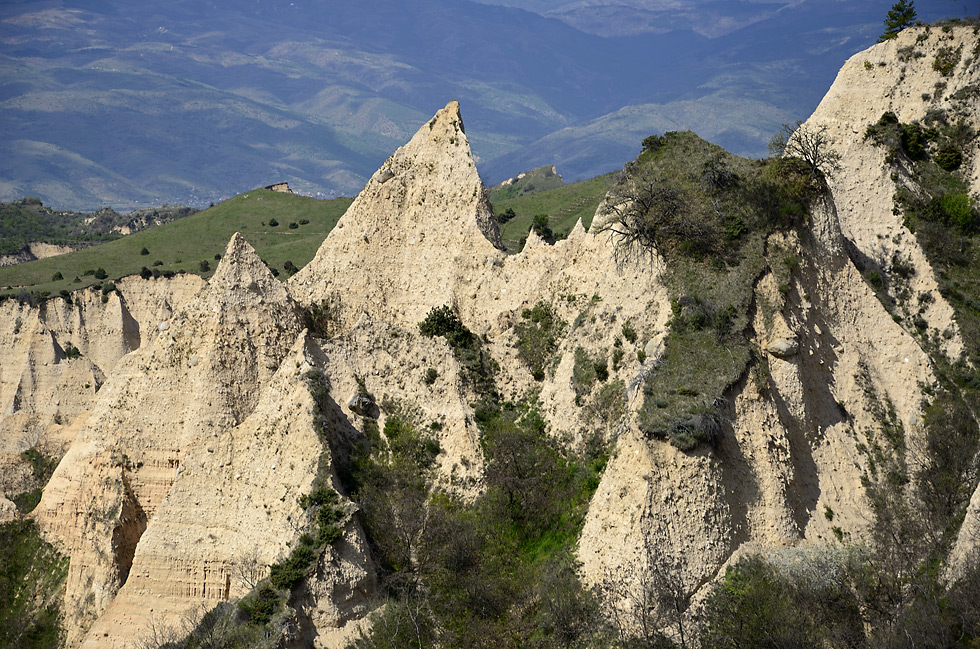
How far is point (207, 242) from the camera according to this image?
102688 mm

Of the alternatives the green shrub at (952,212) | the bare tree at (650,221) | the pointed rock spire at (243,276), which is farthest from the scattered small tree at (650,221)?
the green shrub at (952,212)

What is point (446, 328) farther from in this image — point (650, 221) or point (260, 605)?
point (260, 605)

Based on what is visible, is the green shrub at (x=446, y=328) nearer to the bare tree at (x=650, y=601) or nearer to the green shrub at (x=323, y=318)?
the green shrub at (x=323, y=318)

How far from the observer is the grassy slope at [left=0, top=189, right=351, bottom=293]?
8338 cm

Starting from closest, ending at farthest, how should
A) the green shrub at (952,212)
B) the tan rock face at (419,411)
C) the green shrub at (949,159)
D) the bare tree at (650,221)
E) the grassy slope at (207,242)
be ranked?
the tan rock face at (419,411), the bare tree at (650,221), the green shrub at (952,212), the green shrub at (949,159), the grassy slope at (207,242)

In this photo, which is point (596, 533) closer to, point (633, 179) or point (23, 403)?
point (633, 179)

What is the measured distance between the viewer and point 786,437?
28281mm

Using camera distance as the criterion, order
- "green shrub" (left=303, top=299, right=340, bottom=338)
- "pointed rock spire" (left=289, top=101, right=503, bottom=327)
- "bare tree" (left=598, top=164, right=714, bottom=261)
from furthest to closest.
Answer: "pointed rock spire" (left=289, top=101, right=503, bottom=327) < "green shrub" (left=303, top=299, right=340, bottom=338) < "bare tree" (left=598, top=164, right=714, bottom=261)

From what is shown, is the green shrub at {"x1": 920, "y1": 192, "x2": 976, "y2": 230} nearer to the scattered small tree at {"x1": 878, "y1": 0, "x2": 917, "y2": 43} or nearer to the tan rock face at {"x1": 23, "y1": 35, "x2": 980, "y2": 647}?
the tan rock face at {"x1": 23, "y1": 35, "x2": 980, "y2": 647}

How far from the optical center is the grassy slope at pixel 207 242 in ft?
274

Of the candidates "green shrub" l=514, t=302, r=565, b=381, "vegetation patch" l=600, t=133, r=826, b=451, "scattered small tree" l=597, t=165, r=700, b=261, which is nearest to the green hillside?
"green shrub" l=514, t=302, r=565, b=381

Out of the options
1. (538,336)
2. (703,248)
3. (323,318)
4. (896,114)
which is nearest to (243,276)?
(323,318)

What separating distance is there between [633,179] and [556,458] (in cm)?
1158

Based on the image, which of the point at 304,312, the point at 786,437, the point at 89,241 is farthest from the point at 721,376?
the point at 89,241
